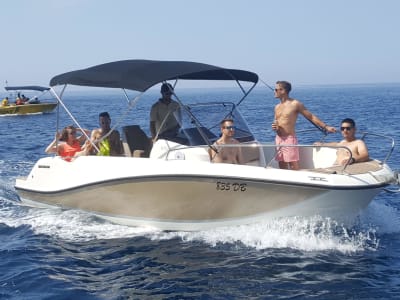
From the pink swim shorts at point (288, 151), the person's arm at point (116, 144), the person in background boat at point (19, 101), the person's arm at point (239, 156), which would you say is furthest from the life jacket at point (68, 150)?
the person in background boat at point (19, 101)

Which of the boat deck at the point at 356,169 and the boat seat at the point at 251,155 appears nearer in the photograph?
the boat deck at the point at 356,169

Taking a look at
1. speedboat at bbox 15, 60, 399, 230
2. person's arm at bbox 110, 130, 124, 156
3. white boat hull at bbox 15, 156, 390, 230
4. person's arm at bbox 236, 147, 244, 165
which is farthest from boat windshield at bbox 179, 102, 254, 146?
person's arm at bbox 110, 130, 124, 156

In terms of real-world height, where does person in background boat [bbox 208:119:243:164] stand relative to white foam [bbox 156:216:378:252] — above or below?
above

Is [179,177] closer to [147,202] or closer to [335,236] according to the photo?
[147,202]

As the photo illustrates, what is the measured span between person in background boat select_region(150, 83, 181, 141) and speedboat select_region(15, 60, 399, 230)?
0.11 m

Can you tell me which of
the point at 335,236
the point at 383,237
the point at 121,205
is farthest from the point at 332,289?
the point at 121,205

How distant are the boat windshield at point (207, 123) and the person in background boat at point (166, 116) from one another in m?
0.12

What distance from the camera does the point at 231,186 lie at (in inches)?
285

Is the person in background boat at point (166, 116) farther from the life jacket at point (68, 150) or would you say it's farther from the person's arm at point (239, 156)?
the life jacket at point (68, 150)

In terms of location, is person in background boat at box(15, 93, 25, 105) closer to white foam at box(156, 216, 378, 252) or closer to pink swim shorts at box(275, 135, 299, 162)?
pink swim shorts at box(275, 135, 299, 162)

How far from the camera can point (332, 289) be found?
20.1 ft

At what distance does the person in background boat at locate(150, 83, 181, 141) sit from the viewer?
26.9 feet

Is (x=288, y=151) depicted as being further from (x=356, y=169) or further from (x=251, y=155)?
(x=356, y=169)

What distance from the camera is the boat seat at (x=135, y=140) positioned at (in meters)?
8.85
